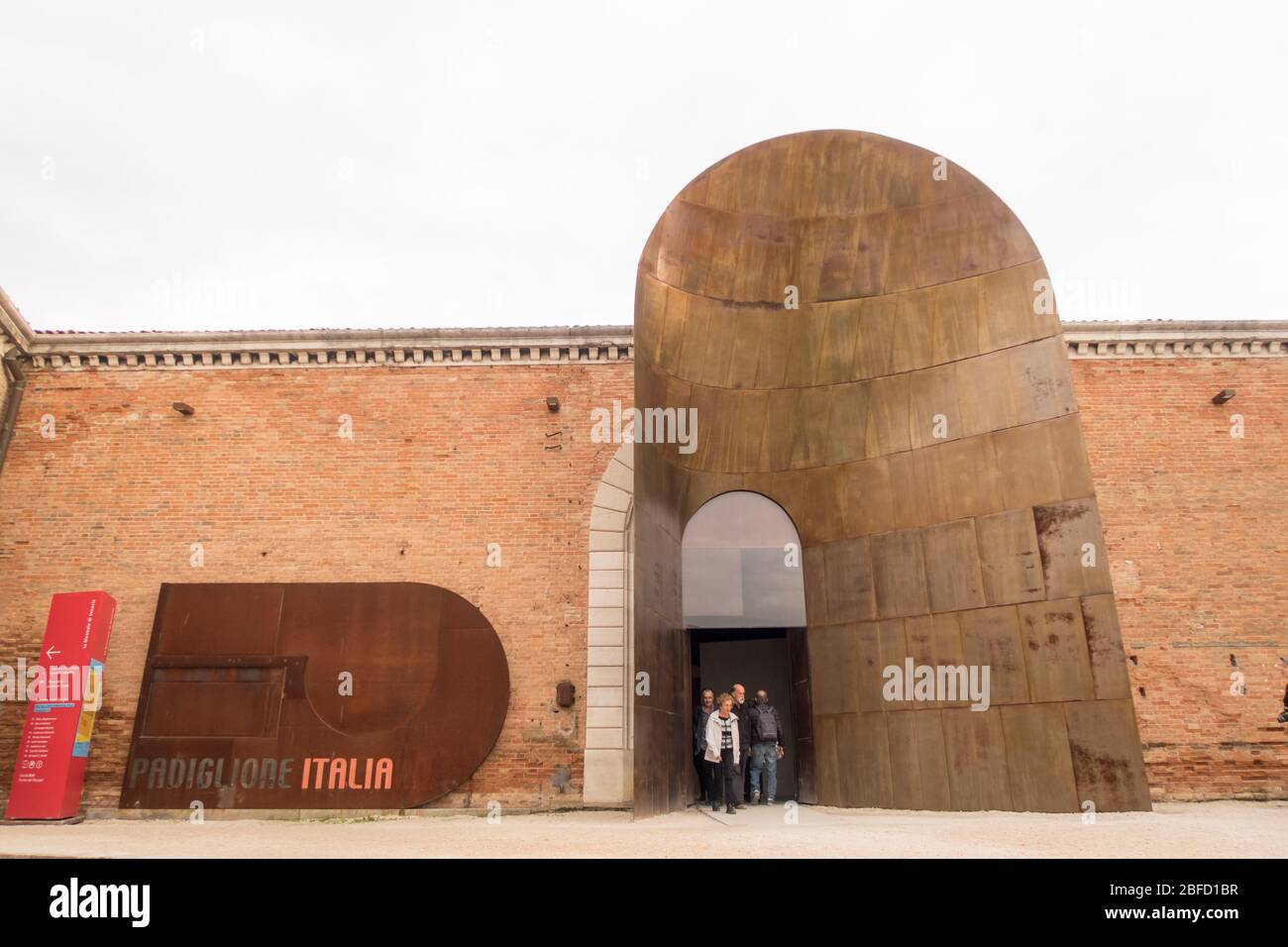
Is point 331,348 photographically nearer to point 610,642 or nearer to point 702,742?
point 610,642

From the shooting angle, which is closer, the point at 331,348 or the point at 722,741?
the point at 722,741

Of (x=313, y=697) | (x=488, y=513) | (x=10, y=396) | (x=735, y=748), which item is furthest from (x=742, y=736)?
(x=10, y=396)

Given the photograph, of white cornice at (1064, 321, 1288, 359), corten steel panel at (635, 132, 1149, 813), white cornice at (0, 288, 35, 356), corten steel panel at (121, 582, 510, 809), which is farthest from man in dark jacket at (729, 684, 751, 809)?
white cornice at (0, 288, 35, 356)

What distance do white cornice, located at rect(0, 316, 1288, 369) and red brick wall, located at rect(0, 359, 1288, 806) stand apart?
0.76 feet

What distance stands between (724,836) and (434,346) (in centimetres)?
1020

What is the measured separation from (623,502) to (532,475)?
5.53 ft

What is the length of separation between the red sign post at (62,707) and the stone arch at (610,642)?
7810 mm


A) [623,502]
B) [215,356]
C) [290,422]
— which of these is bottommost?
[623,502]

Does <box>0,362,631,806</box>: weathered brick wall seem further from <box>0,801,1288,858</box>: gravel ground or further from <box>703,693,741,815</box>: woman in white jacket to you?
<box>0,801,1288,858</box>: gravel ground

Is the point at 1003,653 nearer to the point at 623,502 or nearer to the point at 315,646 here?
the point at 623,502

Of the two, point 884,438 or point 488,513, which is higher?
point 884,438

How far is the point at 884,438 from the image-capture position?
450 inches

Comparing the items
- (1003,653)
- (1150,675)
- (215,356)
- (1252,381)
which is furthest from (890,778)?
(215,356)
